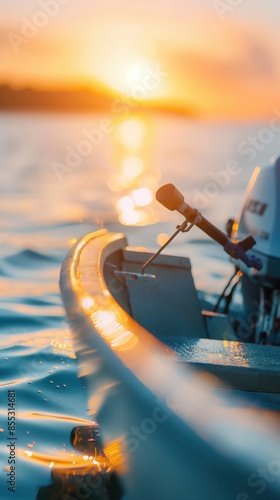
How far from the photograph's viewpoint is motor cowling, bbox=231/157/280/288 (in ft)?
20.6

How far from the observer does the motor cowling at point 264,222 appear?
6.27 metres

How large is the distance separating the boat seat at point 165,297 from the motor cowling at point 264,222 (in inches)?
20.3

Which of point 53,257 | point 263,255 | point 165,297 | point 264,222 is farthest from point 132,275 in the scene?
point 53,257

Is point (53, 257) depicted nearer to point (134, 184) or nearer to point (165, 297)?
point (165, 297)

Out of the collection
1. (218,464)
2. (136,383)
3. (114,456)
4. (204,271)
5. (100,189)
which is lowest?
(100,189)

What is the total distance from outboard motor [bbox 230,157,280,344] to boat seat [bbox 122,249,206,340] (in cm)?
49

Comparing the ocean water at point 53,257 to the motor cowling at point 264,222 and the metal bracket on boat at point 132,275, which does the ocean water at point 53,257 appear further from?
the metal bracket on boat at point 132,275

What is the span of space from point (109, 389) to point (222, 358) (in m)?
0.86

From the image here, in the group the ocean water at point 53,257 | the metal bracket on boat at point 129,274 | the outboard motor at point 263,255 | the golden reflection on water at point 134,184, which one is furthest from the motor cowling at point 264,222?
the golden reflection on water at point 134,184

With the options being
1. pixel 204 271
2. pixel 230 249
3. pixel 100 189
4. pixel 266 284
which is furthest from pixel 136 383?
pixel 100 189

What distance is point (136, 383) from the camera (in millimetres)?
3391

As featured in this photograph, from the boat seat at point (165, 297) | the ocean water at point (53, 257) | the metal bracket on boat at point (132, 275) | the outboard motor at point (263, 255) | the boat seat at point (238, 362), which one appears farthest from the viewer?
the outboard motor at point (263, 255)

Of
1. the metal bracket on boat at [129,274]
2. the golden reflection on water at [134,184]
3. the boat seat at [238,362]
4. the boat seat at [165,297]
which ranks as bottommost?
the golden reflection on water at [134,184]

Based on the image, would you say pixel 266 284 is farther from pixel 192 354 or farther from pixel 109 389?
pixel 109 389
